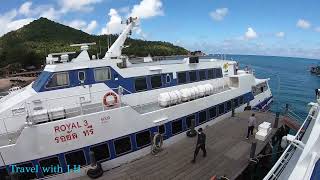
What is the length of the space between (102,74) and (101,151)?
3.63 m

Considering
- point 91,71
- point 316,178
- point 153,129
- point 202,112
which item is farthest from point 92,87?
point 316,178

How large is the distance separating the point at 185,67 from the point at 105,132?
23.3ft

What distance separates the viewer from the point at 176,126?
45.2ft

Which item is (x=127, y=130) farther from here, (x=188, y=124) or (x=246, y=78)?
(x=246, y=78)

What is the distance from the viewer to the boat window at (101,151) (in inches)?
420

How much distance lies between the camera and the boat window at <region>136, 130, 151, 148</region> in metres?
11.9

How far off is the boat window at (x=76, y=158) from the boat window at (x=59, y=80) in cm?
310

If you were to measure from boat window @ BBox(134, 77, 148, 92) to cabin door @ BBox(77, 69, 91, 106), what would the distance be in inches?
102

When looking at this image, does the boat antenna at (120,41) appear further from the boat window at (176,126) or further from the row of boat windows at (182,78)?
the boat window at (176,126)

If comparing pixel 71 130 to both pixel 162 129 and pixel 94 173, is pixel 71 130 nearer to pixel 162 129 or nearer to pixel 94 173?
pixel 94 173

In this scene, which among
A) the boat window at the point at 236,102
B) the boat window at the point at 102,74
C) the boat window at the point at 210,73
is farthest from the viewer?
the boat window at the point at 236,102

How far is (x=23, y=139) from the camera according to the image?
9.23m

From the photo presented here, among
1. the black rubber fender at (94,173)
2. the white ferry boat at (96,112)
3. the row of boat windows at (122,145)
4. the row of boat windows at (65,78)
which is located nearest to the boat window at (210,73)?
the white ferry boat at (96,112)

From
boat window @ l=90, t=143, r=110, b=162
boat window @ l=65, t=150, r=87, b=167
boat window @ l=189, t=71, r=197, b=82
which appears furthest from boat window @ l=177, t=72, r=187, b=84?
boat window @ l=65, t=150, r=87, b=167
